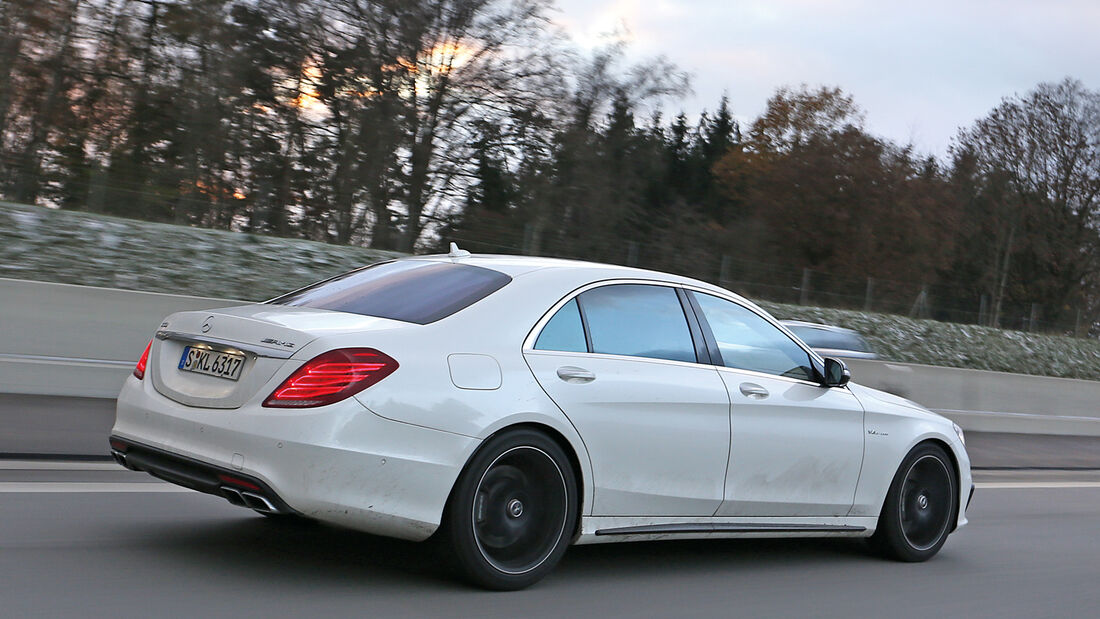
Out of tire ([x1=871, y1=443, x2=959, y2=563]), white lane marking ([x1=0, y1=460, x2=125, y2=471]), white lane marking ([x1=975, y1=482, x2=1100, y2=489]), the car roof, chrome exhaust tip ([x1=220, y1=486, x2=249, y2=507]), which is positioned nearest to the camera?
chrome exhaust tip ([x1=220, y1=486, x2=249, y2=507])

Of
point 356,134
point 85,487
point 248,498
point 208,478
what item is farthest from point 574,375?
point 356,134

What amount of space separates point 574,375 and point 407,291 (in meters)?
0.86

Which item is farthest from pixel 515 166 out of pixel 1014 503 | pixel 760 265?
pixel 1014 503

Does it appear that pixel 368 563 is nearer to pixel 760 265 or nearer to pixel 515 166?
pixel 515 166

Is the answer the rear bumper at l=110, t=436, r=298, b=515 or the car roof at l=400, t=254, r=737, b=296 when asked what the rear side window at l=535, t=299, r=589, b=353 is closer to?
the car roof at l=400, t=254, r=737, b=296

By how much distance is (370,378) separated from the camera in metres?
4.76

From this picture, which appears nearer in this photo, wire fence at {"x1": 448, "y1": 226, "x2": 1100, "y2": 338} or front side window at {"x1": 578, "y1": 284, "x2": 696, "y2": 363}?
front side window at {"x1": 578, "y1": 284, "x2": 696, "y2": 363}

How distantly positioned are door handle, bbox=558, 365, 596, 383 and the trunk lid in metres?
0.78

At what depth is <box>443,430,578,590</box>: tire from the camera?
16.3ft

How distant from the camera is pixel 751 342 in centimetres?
638

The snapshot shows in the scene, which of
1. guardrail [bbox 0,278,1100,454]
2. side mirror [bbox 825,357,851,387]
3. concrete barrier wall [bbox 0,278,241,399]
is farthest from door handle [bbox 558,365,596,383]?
concrete barrier wall [bbox 0,278,241,399]

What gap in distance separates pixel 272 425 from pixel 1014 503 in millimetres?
7916

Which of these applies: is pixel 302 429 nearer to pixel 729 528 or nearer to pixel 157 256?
pixel 729 528

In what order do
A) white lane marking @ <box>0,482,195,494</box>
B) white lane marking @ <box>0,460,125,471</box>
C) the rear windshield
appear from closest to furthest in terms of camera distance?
the rear windshield < white lane marking @ <box>0,482,195,494</box> < white lane marking @ <box>0,460,125,471</box>
